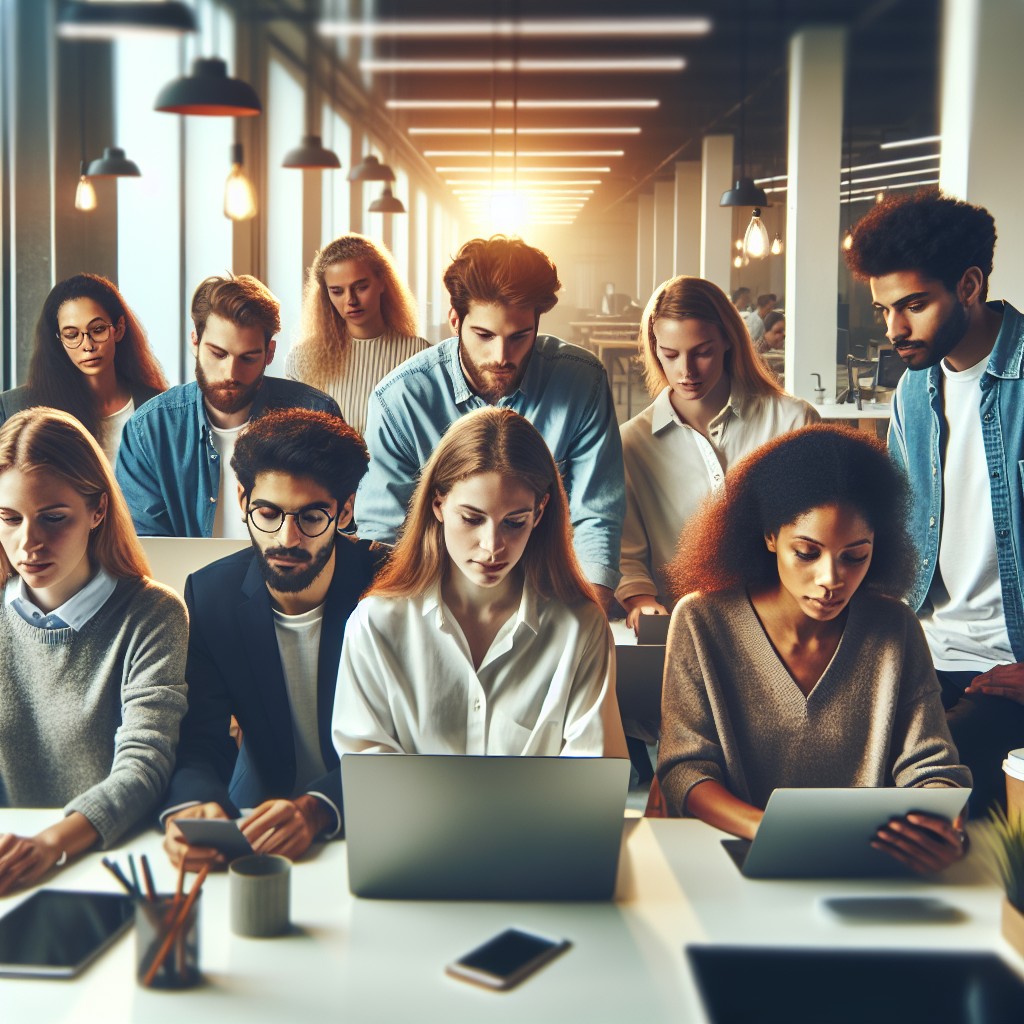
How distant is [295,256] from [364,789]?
28.9 feet

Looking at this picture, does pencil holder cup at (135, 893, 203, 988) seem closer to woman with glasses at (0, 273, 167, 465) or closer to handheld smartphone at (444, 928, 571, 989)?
handheld smartphone at (444, 928, 571, 989)

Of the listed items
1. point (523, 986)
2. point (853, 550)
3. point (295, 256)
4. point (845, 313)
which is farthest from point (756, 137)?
point (523, 986)

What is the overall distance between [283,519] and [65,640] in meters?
0.44

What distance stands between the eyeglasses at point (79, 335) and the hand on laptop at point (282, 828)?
2.23 meters

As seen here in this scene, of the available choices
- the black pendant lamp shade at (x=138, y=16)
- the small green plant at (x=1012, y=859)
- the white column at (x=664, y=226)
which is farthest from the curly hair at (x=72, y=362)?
the white column at (x=664, y=226)

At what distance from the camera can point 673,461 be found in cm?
332

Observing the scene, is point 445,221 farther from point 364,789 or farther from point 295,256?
point 364,789

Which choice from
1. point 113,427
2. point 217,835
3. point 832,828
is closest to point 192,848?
point 217,835

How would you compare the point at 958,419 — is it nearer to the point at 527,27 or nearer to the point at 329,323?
the point at 329,323

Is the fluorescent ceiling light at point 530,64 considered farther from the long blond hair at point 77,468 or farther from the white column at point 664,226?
the long blond hair at point 77,468

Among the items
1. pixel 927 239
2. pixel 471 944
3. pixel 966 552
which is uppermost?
pixel 927 239

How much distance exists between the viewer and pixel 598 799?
4.91ft

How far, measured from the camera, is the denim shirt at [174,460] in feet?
10.5

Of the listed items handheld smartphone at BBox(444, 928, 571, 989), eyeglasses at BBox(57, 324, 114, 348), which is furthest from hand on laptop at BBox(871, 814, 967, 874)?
eyeglasses at BBox(57, 324, 114, 348)
